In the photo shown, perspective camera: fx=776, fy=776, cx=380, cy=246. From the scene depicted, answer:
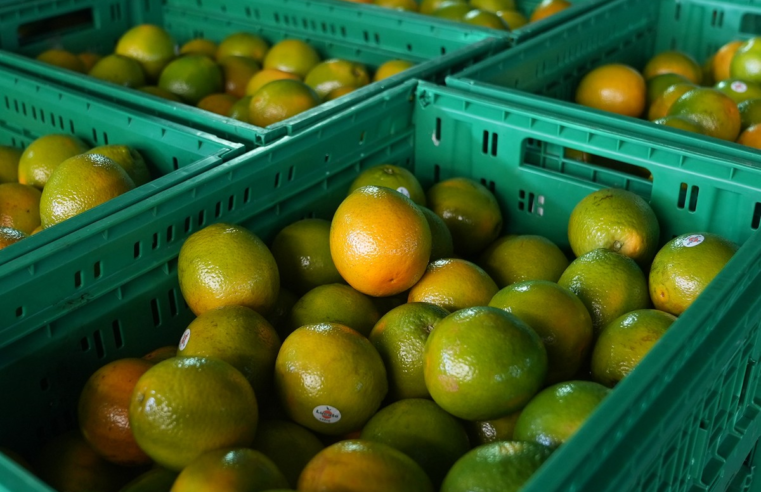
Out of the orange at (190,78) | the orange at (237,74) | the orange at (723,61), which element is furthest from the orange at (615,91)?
the orange at (190,78)

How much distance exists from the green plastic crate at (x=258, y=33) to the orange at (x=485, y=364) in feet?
2.63

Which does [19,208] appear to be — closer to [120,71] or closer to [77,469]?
[77,469]

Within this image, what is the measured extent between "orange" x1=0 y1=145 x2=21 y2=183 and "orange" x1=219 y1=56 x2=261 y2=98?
818 millimetres

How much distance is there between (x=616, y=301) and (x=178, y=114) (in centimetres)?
122

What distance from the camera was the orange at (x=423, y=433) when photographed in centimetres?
→ 133

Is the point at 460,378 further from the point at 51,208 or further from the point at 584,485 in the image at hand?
the point at 51,208

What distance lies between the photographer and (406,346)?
1.53 m

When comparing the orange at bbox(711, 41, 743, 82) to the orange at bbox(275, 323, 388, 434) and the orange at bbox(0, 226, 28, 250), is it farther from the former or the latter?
the orange at bbox(0, 226, 28, 250)

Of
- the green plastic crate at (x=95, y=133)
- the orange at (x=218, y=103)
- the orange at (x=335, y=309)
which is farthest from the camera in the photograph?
the orange at (x=218, y=103)

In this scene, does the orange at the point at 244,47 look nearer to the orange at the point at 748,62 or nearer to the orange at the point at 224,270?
the orange at the point at 224,270

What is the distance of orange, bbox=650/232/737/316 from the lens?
161 centimetres

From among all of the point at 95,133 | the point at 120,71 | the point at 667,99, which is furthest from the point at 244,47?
the point at 667,99

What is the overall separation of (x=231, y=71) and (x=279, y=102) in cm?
67

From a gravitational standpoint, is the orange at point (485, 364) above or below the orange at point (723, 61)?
below
